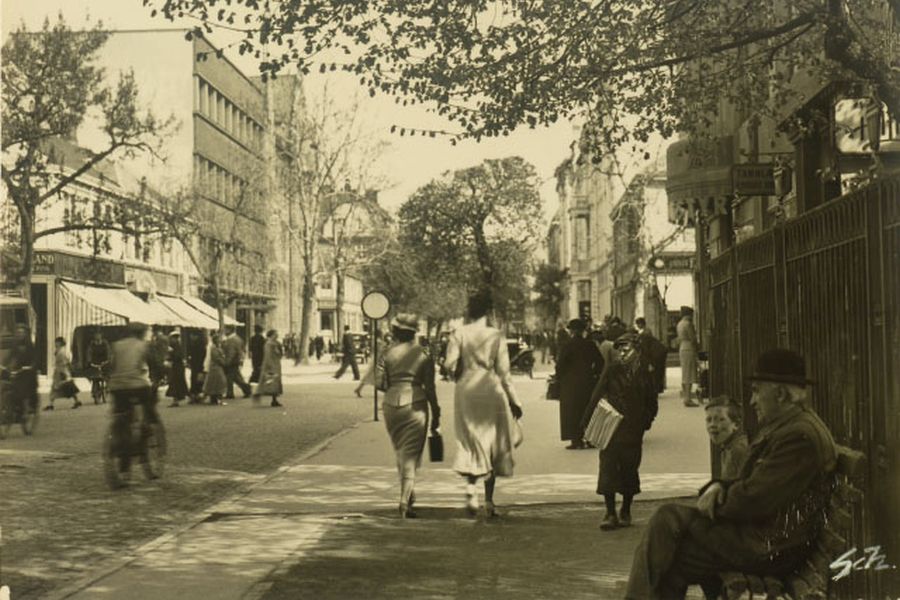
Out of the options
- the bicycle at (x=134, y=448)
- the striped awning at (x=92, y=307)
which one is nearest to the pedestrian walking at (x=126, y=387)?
the bicycle at (x=134, y=448)

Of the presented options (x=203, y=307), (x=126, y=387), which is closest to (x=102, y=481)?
(x=126, y=387)

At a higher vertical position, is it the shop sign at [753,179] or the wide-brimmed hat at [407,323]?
the shop sign at [753,179]

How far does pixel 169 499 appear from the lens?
12211 mm

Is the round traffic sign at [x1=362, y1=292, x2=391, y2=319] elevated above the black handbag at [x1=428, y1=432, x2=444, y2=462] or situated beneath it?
elevated above

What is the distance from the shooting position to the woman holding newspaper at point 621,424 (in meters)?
9.62

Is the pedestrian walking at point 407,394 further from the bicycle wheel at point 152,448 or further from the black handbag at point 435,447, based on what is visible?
the bicycle wheel at point 152,448

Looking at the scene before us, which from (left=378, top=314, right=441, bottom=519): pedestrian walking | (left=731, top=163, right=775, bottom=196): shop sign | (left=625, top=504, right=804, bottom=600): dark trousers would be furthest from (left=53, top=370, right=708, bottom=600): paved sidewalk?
(left=731, top=163, right=775, bottom=196): shop sign

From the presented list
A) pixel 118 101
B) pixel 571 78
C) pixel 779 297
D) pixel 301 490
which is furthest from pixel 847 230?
pixel 118 101

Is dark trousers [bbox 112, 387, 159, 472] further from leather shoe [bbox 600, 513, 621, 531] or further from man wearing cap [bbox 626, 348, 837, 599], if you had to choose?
man wearing cap [bbox 626, 348, 837, 599]

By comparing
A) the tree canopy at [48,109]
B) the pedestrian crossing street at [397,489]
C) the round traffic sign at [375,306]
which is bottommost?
the pedestrian crossing street at [397,489]

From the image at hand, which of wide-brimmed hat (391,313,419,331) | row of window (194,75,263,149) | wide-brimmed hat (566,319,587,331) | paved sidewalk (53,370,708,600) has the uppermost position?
row of window (194,75,263,149)

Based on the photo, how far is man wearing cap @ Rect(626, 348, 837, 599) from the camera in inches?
203

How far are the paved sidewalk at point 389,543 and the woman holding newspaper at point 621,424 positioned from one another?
0.99ft
